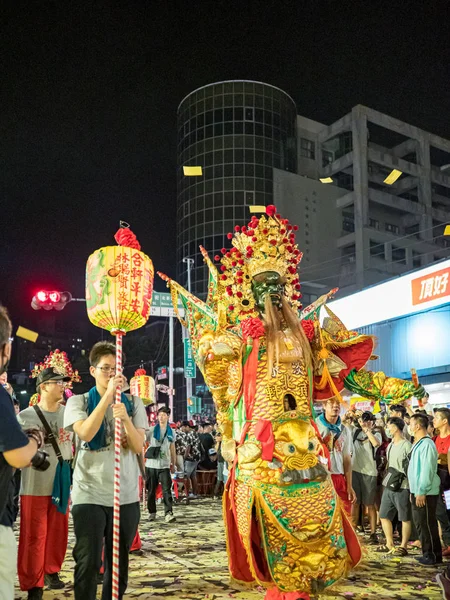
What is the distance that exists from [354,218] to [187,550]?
1416 inches

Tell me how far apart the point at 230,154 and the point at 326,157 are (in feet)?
25.6

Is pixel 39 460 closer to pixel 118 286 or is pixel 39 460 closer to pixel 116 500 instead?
pixel 116 500

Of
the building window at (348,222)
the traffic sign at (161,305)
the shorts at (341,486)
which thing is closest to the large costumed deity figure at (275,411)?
the shorts at (341,486)

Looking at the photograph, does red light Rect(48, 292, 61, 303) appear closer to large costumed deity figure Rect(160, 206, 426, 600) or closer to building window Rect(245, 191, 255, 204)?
large costumed deity figure Rect(160, 206, 426, 600)

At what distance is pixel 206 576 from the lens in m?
6.08

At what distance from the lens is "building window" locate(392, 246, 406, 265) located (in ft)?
136

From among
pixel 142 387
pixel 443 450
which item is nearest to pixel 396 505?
pixel 443 450

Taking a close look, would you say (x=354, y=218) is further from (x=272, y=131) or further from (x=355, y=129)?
(x=272, y=131)

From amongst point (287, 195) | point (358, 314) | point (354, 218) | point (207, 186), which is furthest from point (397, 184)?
point (358, 314)

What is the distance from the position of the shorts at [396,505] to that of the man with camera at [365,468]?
3.08 ft

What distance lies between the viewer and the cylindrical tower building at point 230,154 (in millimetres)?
42812

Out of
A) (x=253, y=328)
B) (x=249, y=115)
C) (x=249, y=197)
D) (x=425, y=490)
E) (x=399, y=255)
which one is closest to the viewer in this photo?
A: (x=253, y=328)

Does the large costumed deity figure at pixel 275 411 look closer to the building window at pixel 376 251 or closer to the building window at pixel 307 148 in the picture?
the building window at pixel 376 251

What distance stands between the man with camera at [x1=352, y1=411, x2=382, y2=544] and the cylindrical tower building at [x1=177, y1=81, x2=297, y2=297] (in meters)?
33.5
